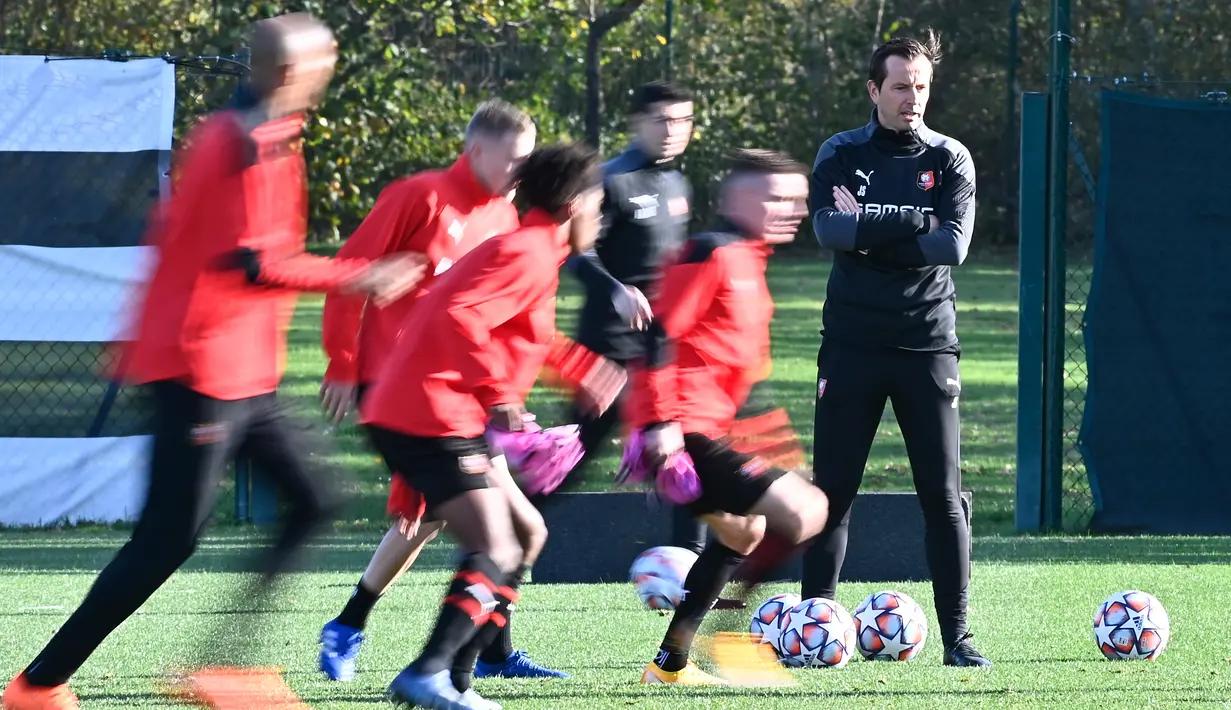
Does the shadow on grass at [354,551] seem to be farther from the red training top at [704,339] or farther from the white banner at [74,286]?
the red training top at [704,339]

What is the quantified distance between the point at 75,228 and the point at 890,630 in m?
5.98

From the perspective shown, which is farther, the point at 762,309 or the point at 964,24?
the point at 964,24

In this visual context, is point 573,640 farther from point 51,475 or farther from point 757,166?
point 51,475

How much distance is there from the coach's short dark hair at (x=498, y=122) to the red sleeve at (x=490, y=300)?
0.74m

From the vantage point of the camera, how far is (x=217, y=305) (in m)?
4.41

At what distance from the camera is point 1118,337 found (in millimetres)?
9531

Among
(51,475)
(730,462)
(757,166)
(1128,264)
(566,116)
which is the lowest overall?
(566,116)

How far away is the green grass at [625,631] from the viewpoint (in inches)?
209

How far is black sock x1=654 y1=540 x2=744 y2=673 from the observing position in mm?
5496

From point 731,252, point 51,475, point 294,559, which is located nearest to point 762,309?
point 731,252

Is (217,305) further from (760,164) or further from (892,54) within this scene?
(892,54)

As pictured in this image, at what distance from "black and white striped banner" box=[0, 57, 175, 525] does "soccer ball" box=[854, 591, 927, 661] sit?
5366 millimetres

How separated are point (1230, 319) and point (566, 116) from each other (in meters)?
24.4

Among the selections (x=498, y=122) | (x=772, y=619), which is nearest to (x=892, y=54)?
(x=498, y=122)
